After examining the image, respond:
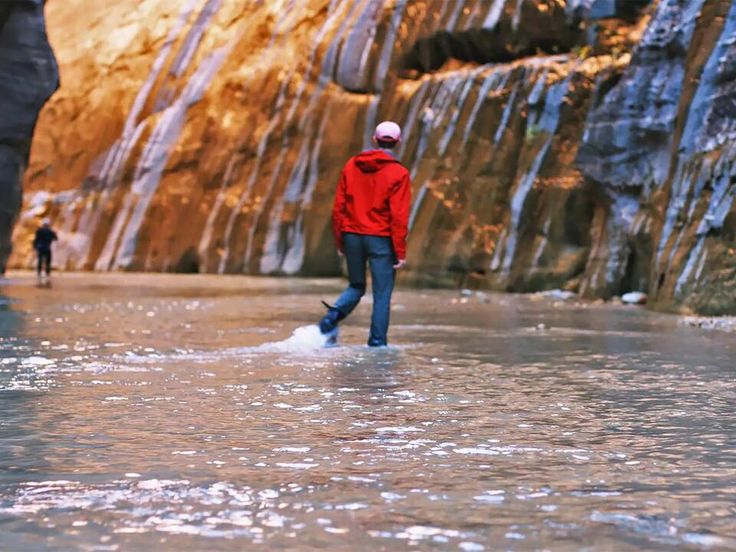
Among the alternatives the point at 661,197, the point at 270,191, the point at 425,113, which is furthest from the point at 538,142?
the point at 270,191

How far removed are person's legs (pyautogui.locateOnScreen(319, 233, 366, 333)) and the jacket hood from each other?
45 centimetres

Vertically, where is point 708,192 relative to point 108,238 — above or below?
above

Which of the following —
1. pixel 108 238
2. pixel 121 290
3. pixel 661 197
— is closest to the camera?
pixel 661 197

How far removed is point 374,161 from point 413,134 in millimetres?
16176

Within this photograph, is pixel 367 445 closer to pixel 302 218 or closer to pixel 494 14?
pixel 494 14

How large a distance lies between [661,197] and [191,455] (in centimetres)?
1218

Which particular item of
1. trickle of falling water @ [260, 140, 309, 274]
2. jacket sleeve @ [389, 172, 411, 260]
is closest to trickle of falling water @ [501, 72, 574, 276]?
trickle of falling water @ [260, 140, 309, 274]

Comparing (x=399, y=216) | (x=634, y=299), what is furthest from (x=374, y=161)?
(x=634, y=299)

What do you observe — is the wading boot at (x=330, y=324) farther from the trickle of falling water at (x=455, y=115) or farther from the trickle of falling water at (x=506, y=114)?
the trickle of falling water at (x=455, y=115)

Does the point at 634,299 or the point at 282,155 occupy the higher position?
the point at 282,155

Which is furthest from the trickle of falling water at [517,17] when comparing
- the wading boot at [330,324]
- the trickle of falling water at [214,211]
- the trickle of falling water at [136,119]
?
the wading boot at [330,324]

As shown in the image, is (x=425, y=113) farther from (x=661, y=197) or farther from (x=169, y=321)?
(x=169, y=321)

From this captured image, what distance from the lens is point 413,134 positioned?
957 inches

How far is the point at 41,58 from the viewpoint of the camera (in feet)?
65.5
